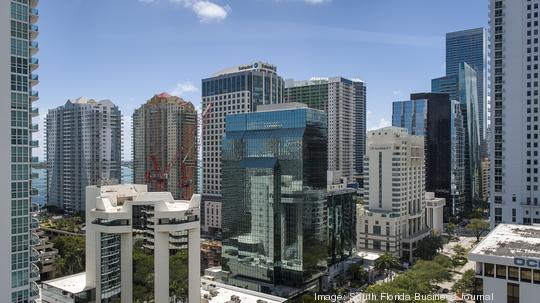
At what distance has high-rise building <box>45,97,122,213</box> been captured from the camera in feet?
416

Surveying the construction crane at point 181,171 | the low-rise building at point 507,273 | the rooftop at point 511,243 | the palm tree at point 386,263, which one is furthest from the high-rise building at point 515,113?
the construction crane at point 181,171

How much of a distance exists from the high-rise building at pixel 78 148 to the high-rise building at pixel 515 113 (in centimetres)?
10161

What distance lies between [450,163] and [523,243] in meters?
115

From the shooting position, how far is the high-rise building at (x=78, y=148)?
127m

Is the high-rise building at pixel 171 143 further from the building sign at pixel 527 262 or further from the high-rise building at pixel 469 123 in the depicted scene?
the building sign at pixel 527 262

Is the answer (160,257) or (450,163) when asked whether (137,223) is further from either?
(450,163)

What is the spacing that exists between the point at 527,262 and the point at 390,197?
6423cm

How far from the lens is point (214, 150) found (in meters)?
115

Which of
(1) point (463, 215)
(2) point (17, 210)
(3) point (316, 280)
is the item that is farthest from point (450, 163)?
(2) point (17, 210)

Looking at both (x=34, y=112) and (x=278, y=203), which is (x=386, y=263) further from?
(x=34, y=112)

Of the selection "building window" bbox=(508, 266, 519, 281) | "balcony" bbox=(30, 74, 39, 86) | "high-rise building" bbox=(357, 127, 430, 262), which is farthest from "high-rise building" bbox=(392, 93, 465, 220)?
"balcony" bbox=(30, 74, 39, 86)

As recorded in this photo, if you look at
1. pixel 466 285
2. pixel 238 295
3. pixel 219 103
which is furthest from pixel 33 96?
pixel 219 103

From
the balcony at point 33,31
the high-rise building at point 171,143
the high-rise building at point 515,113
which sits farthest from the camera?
the high-rise building at point 171,143

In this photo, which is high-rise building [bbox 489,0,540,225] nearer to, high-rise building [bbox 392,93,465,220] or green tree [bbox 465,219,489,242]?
green tree [bbox 465,219,489,242]
